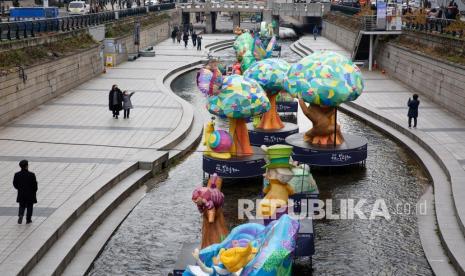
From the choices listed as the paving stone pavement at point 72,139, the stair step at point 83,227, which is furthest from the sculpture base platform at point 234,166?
the paving stone pavement at point 72,139

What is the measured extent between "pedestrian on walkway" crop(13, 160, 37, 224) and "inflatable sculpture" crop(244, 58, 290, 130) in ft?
39.3

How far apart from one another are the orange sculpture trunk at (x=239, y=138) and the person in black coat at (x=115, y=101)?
28.1 ft

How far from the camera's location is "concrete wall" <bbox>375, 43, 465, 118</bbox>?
104ft

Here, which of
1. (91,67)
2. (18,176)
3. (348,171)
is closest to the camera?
(18,176)

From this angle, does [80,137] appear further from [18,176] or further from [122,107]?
[18,176]

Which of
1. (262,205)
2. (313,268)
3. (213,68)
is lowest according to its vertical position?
(313,268)

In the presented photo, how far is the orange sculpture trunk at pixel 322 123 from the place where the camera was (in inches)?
974

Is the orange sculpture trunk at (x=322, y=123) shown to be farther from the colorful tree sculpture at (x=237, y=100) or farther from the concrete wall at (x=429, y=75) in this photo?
the concrete wall at (x=429, y=75)

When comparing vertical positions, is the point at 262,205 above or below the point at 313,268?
above

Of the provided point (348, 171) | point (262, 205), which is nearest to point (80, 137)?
point (348, 171)

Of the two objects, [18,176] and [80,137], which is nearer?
[18,176]

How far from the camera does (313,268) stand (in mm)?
16234

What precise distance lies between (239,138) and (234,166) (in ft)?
4.06

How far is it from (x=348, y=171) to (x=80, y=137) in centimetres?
986
